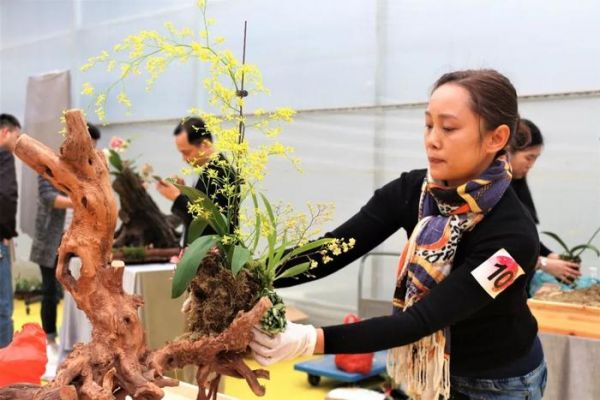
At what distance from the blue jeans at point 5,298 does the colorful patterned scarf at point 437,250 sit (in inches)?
119

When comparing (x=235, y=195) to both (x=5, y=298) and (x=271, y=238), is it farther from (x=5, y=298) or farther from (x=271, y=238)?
(x=5, y=298)

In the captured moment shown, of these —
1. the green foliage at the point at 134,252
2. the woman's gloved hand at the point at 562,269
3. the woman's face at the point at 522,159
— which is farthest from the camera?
the green foliage at the point at 134,252

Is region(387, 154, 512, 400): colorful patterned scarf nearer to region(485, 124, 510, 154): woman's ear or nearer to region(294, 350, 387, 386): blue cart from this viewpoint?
region(485, 124, 510, 154): woman's ear

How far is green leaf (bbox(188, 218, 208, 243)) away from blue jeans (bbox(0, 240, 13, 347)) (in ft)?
9.24

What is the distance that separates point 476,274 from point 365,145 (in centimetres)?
381

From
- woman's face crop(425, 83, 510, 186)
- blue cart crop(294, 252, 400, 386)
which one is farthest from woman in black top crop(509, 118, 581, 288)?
woman's face crop(425, 83, 510, 186)

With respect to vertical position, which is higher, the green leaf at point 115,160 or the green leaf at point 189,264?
the green leaf at point 115,160

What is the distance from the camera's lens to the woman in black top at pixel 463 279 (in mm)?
1215

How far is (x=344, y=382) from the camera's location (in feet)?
13.2

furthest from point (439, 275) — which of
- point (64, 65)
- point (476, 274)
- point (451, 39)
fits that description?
point (64, 65)

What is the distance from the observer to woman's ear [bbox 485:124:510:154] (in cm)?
130

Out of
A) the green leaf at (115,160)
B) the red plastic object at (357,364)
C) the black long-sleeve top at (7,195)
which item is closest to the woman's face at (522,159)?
the red plastic object at (357,364)

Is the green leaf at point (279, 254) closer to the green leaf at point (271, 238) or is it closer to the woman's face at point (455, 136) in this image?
the green leaf at point (271, 238)

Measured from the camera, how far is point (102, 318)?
3.94 ft
